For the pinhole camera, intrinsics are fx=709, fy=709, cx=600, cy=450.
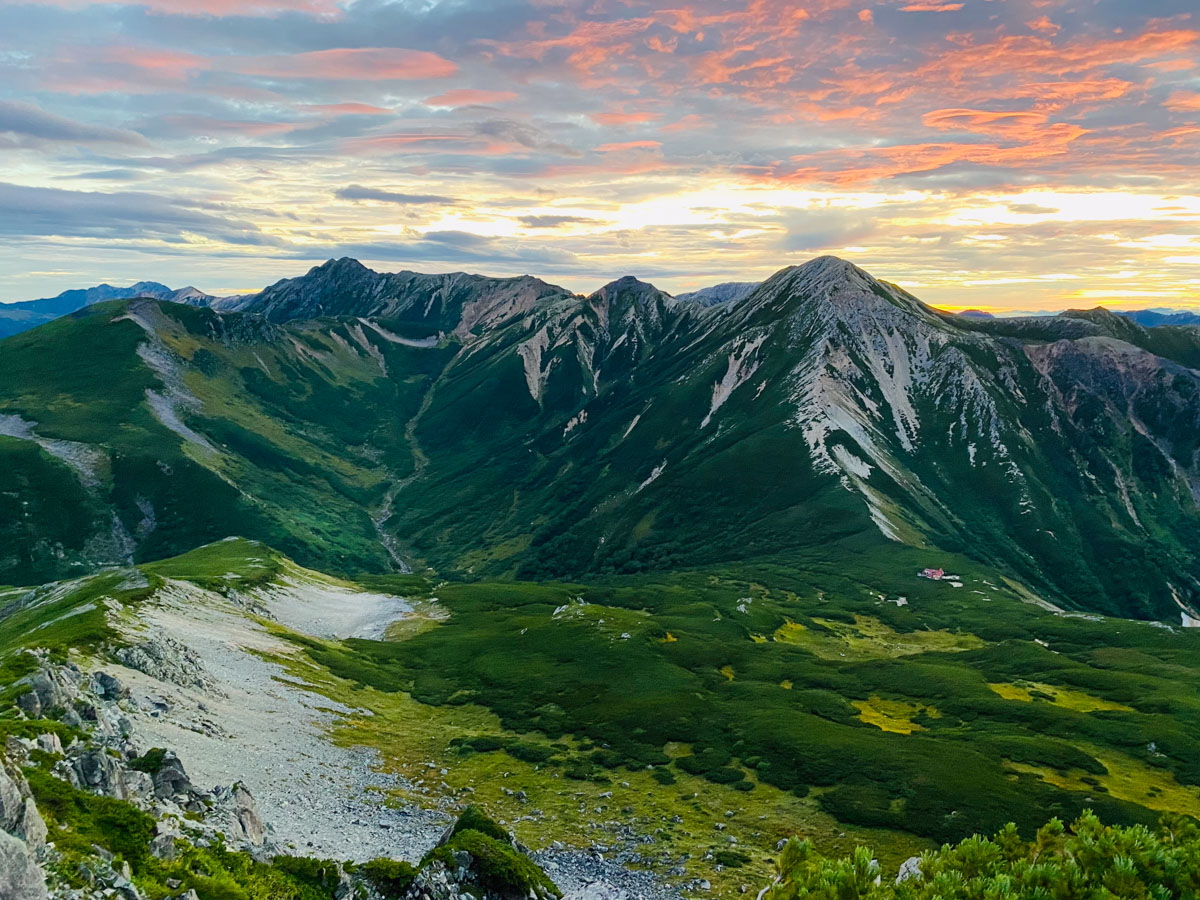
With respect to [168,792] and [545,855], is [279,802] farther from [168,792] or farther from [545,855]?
[545,855]

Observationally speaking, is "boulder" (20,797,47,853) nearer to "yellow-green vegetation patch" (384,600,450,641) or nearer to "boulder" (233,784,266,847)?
"boulder" (233,784,266,847)

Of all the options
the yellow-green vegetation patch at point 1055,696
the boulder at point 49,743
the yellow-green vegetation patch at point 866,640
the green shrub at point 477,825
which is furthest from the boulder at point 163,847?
the yellow-green vegetation patch at point 866,640

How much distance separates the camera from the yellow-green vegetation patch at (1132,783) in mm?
84938

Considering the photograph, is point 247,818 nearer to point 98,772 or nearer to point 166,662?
point 98,772

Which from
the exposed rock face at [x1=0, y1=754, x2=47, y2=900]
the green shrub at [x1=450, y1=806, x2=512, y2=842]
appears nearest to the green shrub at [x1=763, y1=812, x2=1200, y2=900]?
the green shrub at [x1=450, y1=806, x2=512, y2=842]

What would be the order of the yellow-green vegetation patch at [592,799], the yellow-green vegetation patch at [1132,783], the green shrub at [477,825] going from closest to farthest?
the green shrub at [477,825]
the yellow-green vegetation patch at [592,799]
the yellow-green vegetation patch at [1132,783]

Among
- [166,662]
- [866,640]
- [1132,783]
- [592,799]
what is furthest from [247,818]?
[866,640]

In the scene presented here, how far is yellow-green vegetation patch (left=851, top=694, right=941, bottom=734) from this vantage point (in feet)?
360

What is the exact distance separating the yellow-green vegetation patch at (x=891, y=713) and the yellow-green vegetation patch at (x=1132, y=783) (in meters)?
20.0

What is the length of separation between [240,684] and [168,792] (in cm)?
5472

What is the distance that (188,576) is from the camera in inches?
6122

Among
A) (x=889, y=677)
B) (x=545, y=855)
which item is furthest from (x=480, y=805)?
(x=889, y=677)

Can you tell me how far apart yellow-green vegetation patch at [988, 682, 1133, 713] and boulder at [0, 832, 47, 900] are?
13585 cm

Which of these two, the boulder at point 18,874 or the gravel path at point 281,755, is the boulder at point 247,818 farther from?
the boulder at point 18,874
